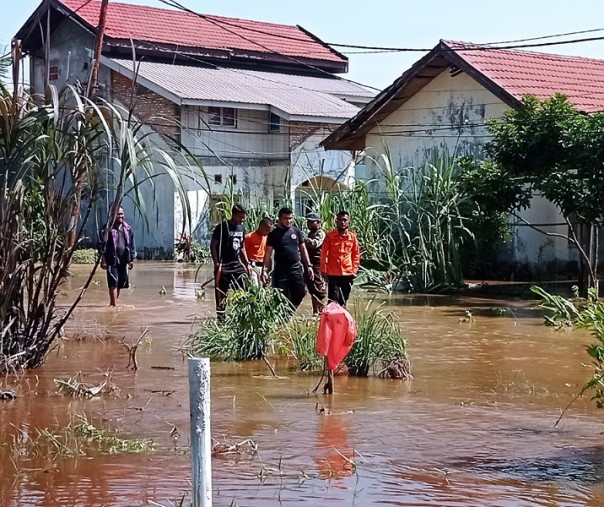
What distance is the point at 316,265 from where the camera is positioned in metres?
16.2

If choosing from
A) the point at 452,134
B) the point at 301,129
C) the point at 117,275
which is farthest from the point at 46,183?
the point at 301,129

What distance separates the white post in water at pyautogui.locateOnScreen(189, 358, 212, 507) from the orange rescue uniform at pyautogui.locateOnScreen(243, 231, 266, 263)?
33.7ft

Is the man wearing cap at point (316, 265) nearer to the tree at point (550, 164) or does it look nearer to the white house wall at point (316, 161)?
the tree at point (550, 164)

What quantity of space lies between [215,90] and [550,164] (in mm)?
15013

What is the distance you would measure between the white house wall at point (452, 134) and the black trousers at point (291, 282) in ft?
32.4

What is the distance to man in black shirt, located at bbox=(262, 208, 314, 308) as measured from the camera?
43.8ft

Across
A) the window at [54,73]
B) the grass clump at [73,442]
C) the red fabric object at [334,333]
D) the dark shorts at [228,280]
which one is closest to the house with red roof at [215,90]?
the window at [54,73]

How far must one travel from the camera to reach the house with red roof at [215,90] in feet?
100

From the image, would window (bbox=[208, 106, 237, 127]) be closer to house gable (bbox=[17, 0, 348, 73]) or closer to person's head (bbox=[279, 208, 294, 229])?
house gable (bbox=[17, 0, 348, 73])

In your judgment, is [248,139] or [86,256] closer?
[86,256]

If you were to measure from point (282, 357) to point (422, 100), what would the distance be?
1426 centimetres

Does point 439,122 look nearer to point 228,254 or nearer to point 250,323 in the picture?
point 228,254

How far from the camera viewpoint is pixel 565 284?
2120 centimetres

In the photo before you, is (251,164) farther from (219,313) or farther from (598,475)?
(598,475)
